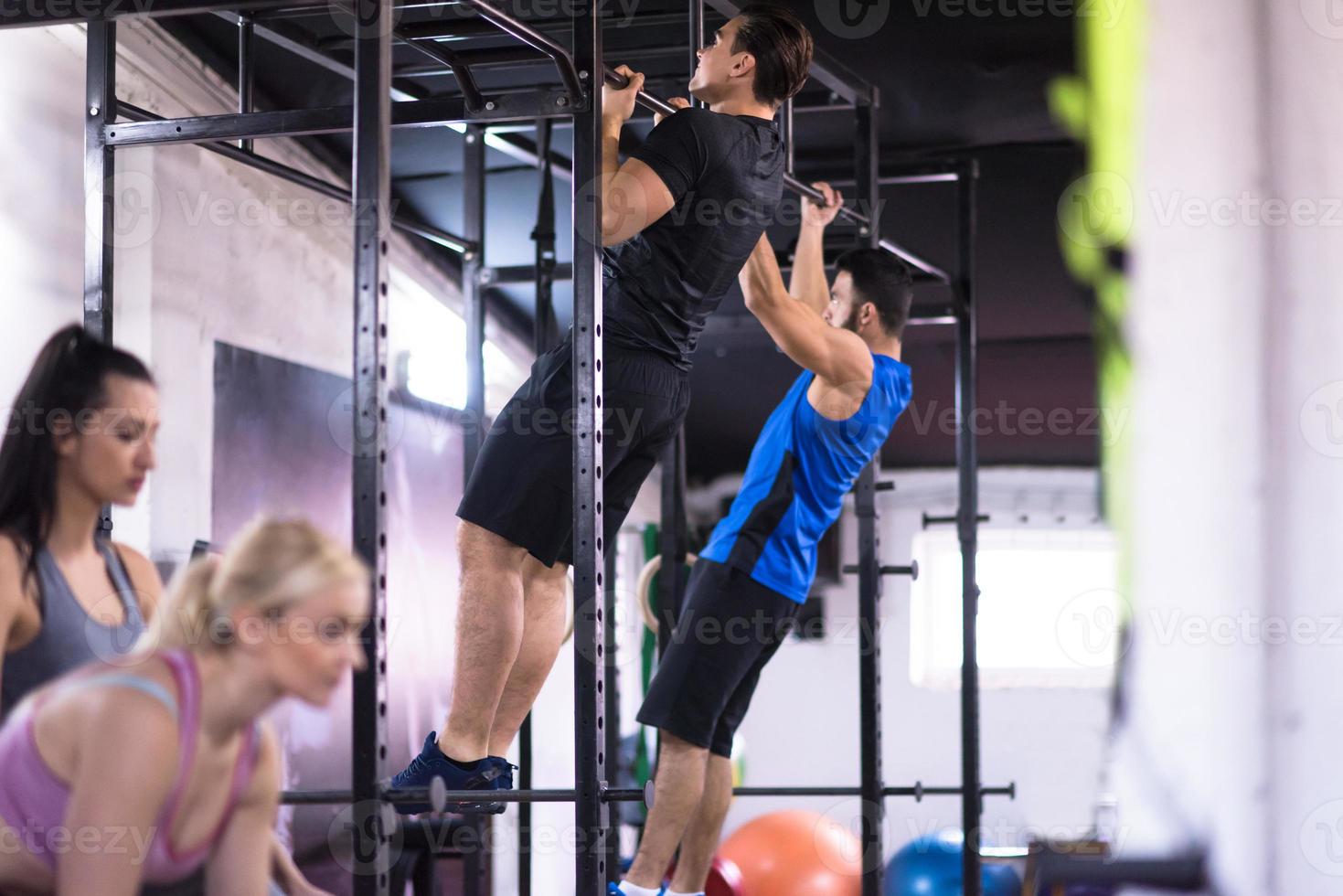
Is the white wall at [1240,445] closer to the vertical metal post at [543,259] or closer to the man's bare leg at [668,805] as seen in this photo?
the man's bare leg at [668,805]

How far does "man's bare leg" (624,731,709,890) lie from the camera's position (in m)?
3.32

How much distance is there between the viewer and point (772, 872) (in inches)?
241

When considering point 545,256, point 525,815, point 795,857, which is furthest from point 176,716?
point 795,857

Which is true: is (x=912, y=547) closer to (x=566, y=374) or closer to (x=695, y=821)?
(x=695, y=821)

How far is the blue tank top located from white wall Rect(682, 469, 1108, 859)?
4.89 m

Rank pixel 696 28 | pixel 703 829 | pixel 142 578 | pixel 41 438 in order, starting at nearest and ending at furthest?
pixel 41 438, pixel 142 578, pixel 696 28, pixel 703 829

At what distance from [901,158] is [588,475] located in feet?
10.5

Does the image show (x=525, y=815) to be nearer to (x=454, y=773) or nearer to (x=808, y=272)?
(x=808, y=272)

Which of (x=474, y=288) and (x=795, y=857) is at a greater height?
(x=474, y=288)

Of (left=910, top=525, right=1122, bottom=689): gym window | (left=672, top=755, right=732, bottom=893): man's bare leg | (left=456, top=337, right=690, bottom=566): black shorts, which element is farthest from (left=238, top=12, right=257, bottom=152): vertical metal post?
(left=910, top=525, right=1122, bottom=689): gym window

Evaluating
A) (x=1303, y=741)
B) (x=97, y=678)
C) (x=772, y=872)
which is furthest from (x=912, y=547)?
(x=97, y=678)

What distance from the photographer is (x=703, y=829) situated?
3.74 metres

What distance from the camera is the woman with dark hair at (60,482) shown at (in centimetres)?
172

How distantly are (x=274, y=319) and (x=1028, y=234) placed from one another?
3.21 metres
